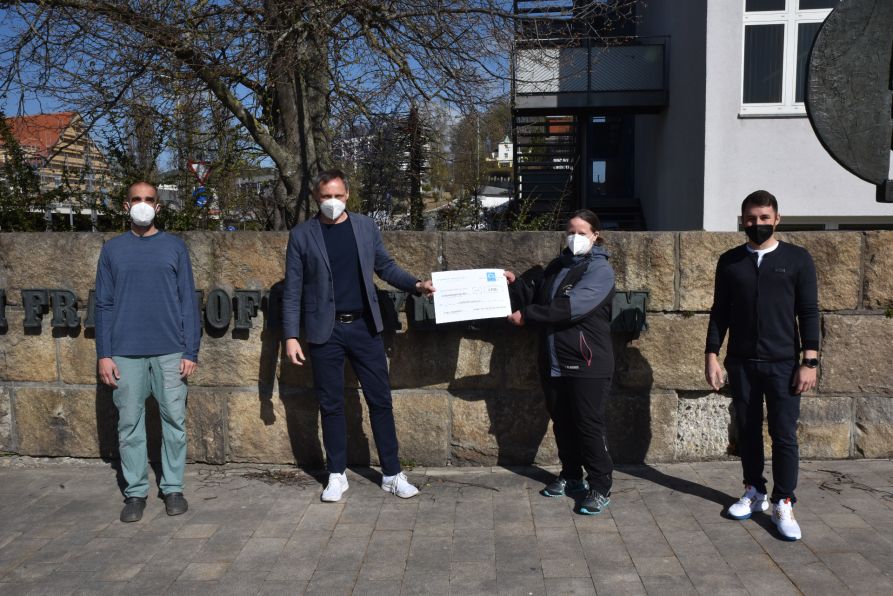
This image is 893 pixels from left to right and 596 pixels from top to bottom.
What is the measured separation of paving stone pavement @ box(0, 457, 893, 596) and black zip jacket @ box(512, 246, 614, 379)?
0.82 metres

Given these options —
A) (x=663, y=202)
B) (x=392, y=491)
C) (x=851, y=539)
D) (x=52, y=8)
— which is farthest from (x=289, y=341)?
(x=663, y=202)

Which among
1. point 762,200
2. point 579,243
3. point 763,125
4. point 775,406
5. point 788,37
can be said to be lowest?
point 775,406

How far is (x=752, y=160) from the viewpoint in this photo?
12008mm

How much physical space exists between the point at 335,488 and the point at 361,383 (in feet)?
2.05

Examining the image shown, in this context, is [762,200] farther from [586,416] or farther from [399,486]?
[399,486]

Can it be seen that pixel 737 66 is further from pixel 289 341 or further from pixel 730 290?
pixel 289 341

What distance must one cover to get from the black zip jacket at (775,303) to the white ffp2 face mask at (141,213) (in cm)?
312

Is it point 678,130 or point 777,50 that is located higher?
point 777,50

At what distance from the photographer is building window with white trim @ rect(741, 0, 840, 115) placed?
38.5ft

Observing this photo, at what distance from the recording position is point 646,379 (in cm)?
507

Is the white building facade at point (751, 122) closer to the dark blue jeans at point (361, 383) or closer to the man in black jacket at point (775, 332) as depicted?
the dark blue jeans at point (361, 383)

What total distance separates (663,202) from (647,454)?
10.3 m

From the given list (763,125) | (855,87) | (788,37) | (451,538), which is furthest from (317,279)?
(788,37)

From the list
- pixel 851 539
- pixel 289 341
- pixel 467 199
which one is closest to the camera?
pixel 851 539
